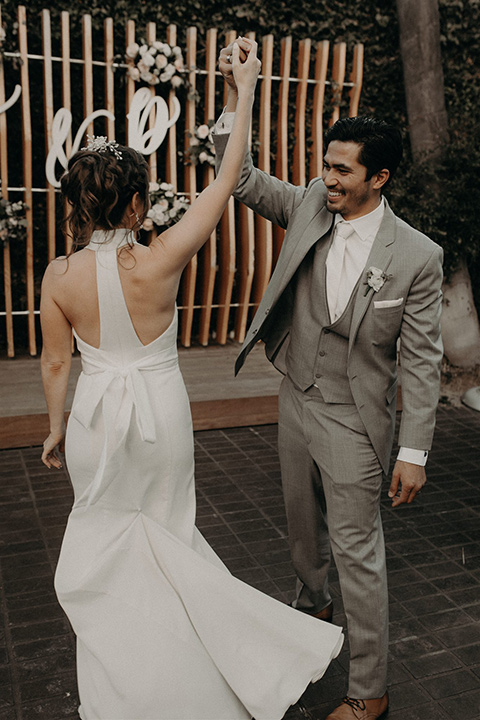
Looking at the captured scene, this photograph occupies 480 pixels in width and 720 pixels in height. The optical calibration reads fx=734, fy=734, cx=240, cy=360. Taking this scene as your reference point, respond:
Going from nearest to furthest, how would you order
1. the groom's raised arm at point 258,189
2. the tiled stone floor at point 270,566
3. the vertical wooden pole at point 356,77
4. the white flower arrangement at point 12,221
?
1. the groom's raised arm at point 258,189
2. the tiled stone floor at point 270,566
3. the white flower arrangement at point 12,221
4. the vertical wooden pole at point 356,77

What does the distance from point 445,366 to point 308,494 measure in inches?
198

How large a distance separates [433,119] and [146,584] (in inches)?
259

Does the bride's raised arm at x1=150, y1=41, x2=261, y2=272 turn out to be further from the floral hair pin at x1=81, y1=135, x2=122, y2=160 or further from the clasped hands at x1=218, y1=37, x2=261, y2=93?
the floral hair pin at x1=81, y1=135, x2=122, y2=160

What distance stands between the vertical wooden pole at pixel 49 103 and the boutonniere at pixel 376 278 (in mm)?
5351

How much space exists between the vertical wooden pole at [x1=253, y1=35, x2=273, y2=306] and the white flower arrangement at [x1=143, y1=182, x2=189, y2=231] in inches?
38.3

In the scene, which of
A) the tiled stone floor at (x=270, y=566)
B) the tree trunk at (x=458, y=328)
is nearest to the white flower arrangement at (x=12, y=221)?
the tiled stone floor at (x=270, y=566)

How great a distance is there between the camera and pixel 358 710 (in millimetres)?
2883

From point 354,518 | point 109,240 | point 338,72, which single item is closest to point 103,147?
point 109,240

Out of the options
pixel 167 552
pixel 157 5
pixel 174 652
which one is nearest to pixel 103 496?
pixel 167 552

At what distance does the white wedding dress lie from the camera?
8.56 feet

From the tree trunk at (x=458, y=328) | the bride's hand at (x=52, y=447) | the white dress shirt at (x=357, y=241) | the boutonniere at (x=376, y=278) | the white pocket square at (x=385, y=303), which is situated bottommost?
the tree trunk at (x=458, y=328)

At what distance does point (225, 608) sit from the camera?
107 inches

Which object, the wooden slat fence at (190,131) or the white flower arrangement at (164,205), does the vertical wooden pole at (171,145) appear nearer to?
the wooden slat fence at (190,131)

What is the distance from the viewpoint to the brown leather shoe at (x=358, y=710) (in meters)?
2.87
